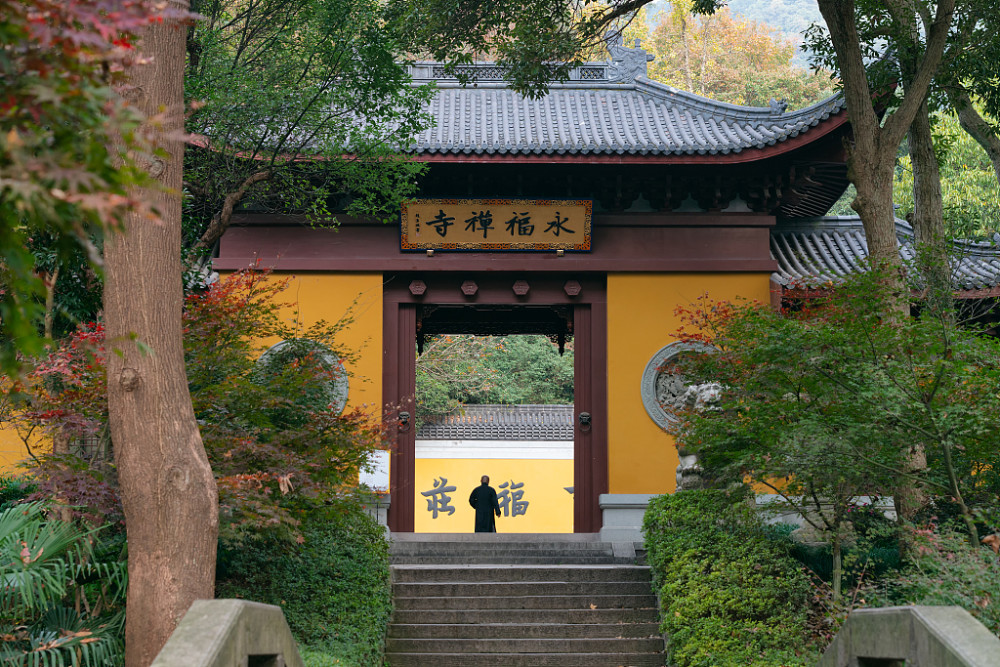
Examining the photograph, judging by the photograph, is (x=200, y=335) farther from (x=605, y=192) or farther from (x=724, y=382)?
(x=605, y=192)

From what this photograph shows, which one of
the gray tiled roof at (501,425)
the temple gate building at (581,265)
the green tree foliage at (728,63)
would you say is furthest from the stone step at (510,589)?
the green tree foliage at (728,63)

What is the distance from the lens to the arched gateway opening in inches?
368

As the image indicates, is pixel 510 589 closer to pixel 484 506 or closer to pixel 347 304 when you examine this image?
pixel 347 304

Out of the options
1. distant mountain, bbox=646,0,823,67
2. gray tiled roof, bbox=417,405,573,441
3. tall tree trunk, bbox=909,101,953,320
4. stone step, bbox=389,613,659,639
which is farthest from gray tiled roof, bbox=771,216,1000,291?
distant mountain, bbox=646,0,823,67

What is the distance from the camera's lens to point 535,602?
717 cm

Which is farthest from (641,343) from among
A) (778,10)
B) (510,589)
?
(778,10)

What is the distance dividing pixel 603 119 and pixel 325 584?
632cm

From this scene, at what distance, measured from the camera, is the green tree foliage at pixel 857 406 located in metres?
4.99

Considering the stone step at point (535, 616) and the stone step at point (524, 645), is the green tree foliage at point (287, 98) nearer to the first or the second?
the stone step at point (535, 616)

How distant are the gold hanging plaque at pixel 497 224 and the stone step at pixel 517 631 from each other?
3975 millimetres

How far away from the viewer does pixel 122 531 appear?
511 cm

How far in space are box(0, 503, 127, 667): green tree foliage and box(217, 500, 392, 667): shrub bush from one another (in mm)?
1025

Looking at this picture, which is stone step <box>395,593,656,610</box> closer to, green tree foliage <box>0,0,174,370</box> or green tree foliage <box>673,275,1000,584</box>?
green tree foliage <box>673,275,1000,584</box>

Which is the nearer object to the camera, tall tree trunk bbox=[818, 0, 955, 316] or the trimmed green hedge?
the trimmed green hedge
